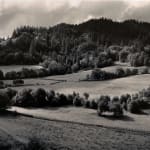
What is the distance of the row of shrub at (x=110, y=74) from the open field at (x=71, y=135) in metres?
58.1

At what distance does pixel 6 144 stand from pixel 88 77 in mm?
84185

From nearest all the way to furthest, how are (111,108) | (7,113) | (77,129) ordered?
1. (77,129)
2. (111,108)
3. (7,113)

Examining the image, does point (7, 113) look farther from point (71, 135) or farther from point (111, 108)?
point (71, 135)

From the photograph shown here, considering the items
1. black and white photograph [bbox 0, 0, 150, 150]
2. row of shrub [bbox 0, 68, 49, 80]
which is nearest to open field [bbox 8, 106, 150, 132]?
black and white photograph [bbox 0, 0, 150, 150]

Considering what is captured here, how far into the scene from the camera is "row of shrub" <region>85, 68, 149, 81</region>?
14312 centimetres

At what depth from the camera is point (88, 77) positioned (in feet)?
468

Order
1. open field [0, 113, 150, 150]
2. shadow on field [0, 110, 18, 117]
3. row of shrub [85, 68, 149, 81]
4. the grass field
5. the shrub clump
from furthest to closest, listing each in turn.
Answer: row of shrub [85, 68, 149, 81] < the shrub clump < shadow on field [0, 110, 18, 117] < the grass field < open field [0, 113, 150, 150]

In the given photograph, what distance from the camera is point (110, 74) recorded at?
5802 inches

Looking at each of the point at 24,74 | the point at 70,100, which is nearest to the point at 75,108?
the point at 70,100

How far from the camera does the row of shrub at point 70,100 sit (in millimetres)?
94062

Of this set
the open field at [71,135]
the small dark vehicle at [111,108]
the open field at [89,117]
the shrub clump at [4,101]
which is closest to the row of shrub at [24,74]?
the shrub clump at [4,101]

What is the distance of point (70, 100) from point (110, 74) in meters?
46.3

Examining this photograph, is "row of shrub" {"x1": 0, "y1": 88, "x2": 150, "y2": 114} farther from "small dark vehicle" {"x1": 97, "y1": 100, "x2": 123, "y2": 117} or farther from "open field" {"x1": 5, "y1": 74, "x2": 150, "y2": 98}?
"open field" {"x1": 5, "y1": 74, "x2": 150, "y2": 98}

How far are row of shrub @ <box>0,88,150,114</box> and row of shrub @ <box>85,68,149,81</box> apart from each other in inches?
1317
